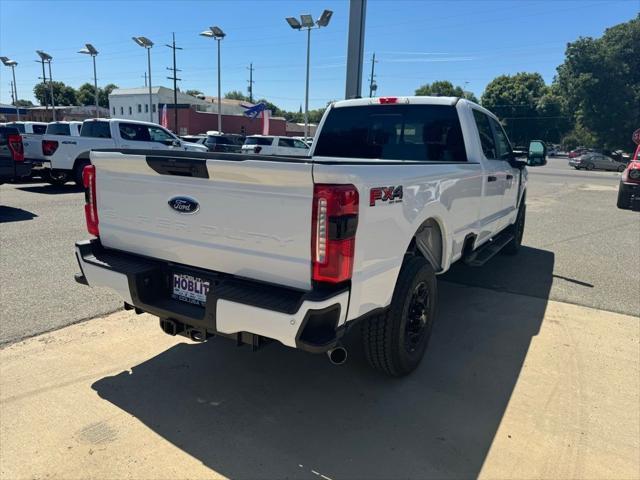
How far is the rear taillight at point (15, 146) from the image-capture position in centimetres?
998

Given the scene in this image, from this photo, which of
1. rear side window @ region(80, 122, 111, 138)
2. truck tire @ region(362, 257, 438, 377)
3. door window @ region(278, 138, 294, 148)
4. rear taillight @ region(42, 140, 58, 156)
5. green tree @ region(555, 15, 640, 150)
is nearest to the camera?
truck tire @ region(362, 257, 438, 377)

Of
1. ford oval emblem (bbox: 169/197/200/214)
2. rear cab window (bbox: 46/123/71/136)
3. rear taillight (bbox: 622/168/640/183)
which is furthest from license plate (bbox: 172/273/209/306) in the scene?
rear cab window (bbox: 46/123/71/136)

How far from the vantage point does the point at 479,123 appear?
16.5 ft

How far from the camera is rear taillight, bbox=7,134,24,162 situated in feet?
32.7

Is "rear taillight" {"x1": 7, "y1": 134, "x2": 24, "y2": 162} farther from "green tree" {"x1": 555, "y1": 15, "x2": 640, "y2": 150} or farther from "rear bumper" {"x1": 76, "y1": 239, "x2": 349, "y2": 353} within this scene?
"green tree" {"x1": 555, "y1": 15, "x2": 640, "y2": 150}

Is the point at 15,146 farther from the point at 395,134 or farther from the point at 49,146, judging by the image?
the point at 395,134

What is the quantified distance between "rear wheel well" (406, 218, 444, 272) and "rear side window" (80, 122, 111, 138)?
12252mm

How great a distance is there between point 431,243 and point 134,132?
482 inches

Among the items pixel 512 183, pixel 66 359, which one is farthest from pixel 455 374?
pixel 512 183

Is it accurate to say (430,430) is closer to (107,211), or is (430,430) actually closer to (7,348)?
(107,211)

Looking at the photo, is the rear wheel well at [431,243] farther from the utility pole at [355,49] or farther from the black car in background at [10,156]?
the black car in background at [10,156]

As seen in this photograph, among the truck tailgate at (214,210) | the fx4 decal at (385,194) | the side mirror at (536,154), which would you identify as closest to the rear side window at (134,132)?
the side mirror at (536,154)

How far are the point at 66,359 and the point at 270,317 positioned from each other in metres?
2.08

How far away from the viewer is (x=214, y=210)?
2.72m
